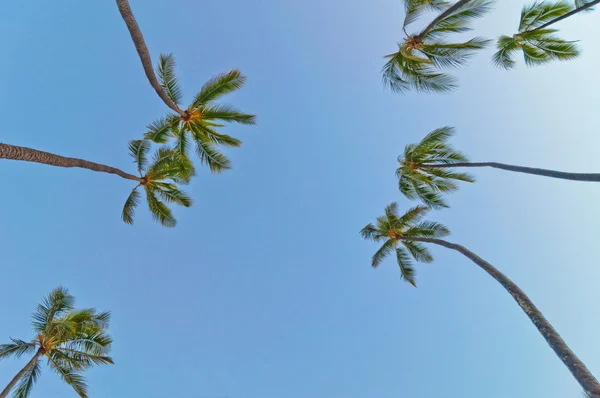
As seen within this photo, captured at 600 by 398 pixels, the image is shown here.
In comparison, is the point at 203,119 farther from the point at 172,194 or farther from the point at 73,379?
the point at 73,379

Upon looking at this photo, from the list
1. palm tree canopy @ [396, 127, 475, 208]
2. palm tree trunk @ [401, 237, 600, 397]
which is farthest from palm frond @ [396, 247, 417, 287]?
palm tree trunk @ [401, 237, 600, 397]

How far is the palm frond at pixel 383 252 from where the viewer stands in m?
19.4

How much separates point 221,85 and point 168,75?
2.36 m

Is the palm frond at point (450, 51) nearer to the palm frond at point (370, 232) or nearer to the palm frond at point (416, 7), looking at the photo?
the palm frond at point (416, 7)

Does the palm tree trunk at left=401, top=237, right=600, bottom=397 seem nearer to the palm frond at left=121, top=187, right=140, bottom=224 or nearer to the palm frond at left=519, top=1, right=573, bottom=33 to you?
the palm frond at left=519, top=1, right=573, bottom=33

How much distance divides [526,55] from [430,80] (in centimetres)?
482

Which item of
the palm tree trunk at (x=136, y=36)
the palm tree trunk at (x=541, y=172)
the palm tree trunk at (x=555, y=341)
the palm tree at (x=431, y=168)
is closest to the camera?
the palm tree trunk at (x=555, y=341)

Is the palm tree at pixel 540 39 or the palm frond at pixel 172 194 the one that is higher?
the palm frond at pixel 172 194

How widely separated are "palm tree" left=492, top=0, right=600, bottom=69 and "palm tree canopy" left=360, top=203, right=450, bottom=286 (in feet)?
27.6

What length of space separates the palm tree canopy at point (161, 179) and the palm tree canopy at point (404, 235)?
1143 centimetres

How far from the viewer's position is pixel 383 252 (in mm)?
19562

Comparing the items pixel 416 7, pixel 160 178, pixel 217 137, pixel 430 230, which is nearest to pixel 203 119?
pixel 217 137

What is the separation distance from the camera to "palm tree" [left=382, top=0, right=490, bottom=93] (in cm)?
1300

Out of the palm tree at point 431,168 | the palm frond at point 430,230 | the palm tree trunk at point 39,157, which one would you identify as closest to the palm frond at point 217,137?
the palm tree trunk at point 39,157
